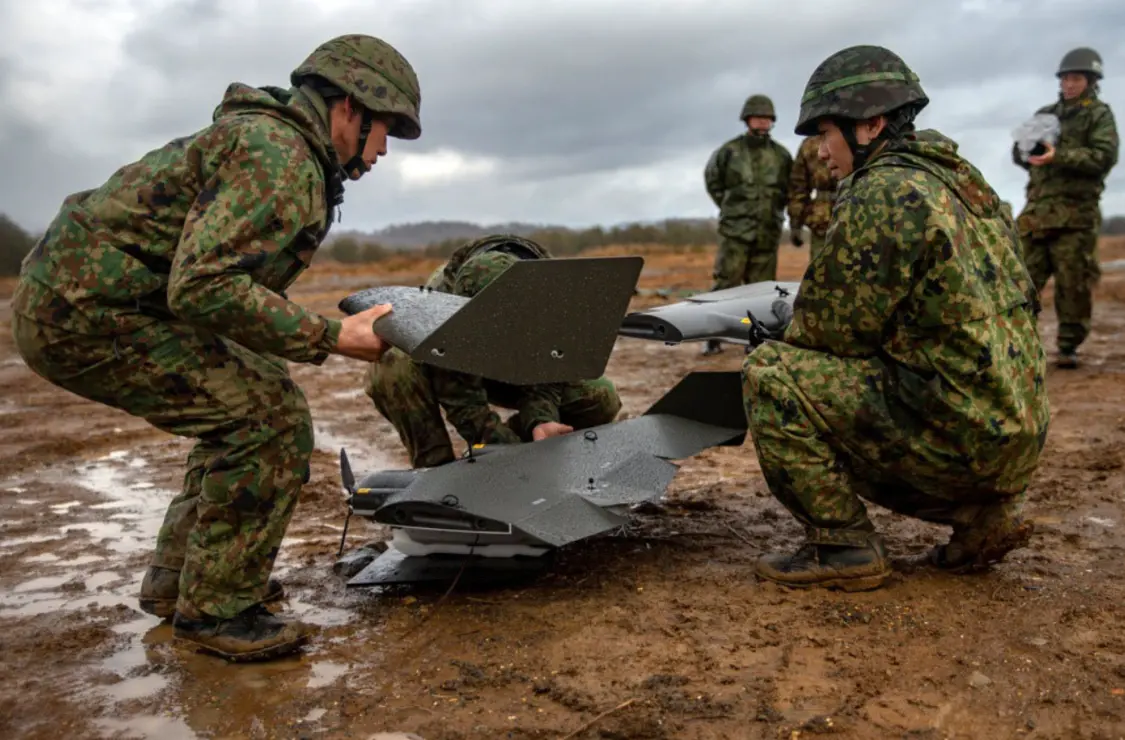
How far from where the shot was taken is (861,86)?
362 cm

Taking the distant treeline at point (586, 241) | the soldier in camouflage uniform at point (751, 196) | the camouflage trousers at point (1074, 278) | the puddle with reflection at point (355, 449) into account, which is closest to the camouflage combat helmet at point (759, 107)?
the soldier in camouflage uniform at point (751, 196)

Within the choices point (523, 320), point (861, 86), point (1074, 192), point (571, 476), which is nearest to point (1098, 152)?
point (1074, 192)

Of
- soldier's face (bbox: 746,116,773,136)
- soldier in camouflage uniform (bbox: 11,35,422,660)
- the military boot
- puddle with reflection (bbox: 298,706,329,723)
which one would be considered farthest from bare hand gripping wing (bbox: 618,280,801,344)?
soldier's face (bbox: 746,116,773,136)

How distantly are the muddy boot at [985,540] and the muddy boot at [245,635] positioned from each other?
231cm

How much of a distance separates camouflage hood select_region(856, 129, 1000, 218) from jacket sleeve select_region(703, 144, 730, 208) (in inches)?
297

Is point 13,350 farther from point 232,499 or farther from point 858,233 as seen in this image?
point 858,233

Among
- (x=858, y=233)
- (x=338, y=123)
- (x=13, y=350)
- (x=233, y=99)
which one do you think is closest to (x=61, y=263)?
(x=233, y=99)

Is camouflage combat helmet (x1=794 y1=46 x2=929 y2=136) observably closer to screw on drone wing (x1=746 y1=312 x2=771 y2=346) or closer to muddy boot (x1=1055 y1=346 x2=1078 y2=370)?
screw on drone wing (x1=746 y1=312 x2=771 y2=346)

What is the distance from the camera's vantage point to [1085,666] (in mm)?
3068

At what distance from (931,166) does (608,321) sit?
1.21m

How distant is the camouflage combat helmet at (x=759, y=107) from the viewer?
1082 cm

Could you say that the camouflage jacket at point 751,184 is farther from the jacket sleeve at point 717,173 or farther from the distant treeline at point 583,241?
the distant treeline at point 583,241

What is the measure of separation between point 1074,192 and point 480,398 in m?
6.16

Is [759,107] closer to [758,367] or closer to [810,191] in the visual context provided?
[810,191]
